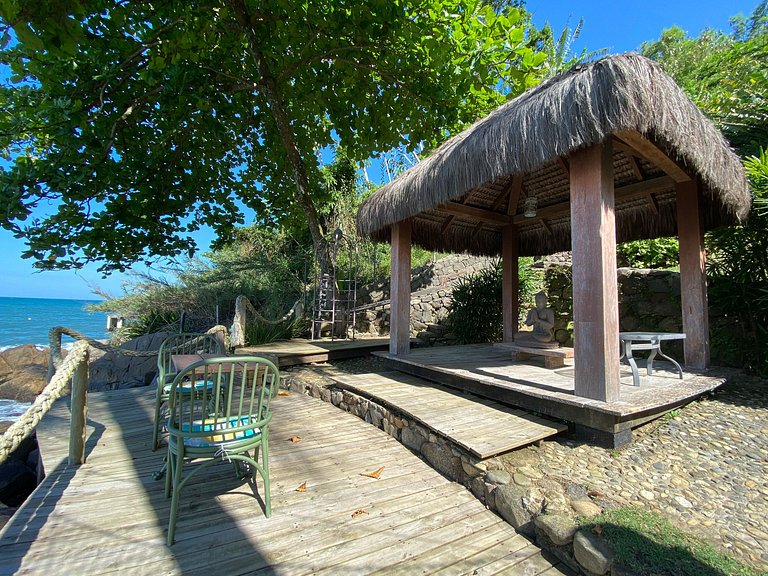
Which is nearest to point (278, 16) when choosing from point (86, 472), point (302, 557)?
point (86, 472)

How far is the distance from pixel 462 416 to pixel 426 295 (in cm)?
641

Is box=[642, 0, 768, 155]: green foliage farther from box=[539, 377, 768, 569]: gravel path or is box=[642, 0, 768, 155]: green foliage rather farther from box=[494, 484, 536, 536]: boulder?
box=[494, 484, 536, 536]: boulder

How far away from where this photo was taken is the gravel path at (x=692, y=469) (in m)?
1.88

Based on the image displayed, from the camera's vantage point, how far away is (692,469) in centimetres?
239

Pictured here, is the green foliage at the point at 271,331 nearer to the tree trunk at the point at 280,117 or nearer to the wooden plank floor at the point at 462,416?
the tree trunk at the point at 280,117

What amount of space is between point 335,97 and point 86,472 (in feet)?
23.4

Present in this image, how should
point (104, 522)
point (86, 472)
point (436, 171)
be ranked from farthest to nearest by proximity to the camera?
1. point (436, 171)
2. point (86, 472)
3. point (104, 522)

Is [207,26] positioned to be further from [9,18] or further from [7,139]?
[9,18]

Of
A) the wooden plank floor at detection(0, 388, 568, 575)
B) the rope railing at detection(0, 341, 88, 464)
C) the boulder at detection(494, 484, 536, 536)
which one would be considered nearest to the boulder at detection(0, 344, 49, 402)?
the wooden plank floor at detection(0, 388, 568, 575)

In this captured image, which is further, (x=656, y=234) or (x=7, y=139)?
(x=656, y=234)

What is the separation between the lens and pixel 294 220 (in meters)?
9.10

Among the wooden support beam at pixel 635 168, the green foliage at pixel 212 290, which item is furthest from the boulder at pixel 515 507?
the green foliage at pixel 212 290

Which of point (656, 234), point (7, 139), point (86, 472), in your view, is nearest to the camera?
point (86, 472)

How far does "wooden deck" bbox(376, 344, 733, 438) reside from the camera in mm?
2689
